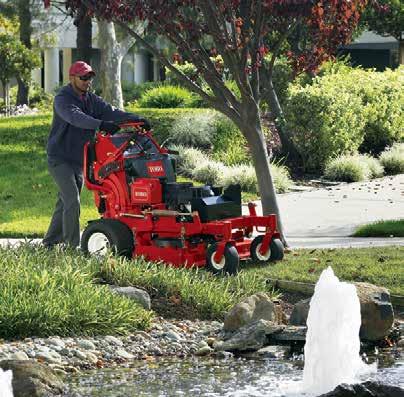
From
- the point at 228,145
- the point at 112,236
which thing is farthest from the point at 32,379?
the point at 228,145

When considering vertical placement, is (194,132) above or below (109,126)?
below

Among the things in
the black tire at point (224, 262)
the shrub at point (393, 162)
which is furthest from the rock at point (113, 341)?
the shrub at point (393, 162)

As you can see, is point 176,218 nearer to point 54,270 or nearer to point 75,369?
point 54,270

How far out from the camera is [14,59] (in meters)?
38.1

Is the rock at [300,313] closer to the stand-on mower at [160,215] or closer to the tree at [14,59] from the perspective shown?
the stand-on mower at [160,215]

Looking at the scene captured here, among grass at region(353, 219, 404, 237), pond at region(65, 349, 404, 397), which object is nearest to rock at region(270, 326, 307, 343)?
pond at region(65, 349, 404, 397)

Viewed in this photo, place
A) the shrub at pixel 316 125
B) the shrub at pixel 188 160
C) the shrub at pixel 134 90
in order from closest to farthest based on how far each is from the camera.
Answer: the shrub at pixel 188 160 → the shrub at pixel 316 125 → the shrub at pixel 134 90

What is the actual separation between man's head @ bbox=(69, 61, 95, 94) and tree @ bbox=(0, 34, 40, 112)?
2539 centimetres

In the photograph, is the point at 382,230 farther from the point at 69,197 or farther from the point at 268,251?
the point at 69,197

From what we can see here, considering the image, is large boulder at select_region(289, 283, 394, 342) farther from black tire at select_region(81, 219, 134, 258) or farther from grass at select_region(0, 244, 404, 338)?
black tire at select_region(81, 219, 134, 258)

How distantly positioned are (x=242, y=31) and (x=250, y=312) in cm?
428

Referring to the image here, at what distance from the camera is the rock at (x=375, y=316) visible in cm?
1007

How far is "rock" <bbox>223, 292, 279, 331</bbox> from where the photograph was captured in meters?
10.3

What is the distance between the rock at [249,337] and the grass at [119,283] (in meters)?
0.69
